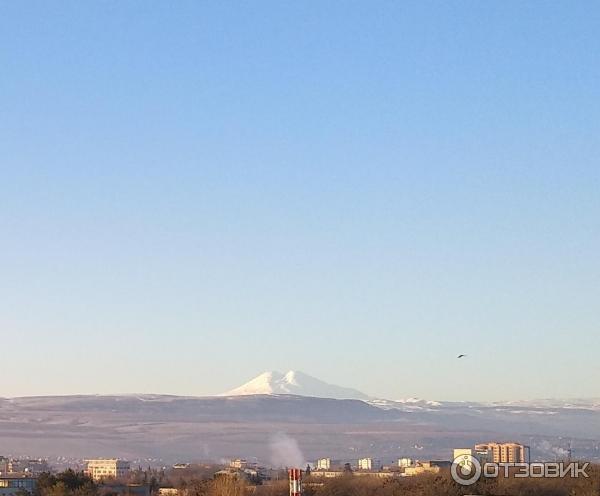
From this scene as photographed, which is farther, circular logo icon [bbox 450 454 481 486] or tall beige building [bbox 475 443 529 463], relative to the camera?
tall beige building [bbox 475 443 529 463]

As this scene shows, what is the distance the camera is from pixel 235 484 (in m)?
90.3

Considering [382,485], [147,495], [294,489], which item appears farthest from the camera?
[147,495]

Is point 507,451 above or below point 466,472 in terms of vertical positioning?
below

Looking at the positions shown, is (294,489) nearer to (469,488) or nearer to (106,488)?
(469,488)

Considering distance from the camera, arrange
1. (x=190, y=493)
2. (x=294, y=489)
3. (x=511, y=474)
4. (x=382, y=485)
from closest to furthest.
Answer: (x=294, y=489)
(x=511, y=474)
(x=190, y=493)
(x=382, y=485)

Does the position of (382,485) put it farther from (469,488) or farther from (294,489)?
(294,489)

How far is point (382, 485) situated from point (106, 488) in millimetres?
29384

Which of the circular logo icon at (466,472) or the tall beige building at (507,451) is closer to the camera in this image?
the circular logo icon at (466,472)

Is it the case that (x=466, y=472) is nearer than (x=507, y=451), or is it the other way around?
(x=466, y=472)

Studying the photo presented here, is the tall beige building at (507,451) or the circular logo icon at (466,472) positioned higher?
the circular logo icon at (466,472)

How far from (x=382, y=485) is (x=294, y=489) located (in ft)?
150

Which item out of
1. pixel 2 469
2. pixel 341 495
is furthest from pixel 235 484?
pixel 2 469

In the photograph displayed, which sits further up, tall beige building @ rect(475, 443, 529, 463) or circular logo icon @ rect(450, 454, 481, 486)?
circular logo icon @ rect(450, 454, 481, 486)

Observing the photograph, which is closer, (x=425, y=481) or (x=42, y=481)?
(x=425, y=481)
